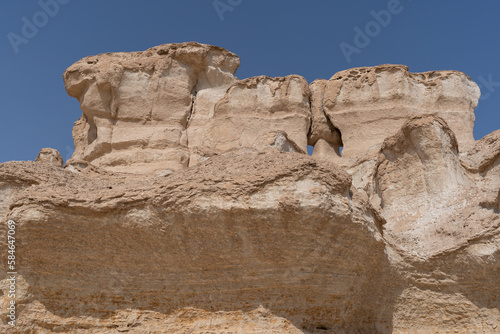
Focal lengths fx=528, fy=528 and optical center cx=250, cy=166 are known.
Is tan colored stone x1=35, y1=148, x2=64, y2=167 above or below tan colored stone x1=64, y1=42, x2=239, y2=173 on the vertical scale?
below

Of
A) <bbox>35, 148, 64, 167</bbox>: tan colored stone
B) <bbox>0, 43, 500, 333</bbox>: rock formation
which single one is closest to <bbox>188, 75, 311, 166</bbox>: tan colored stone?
<bbox>35, 148, 64, 167</bbox>: tan colored stone

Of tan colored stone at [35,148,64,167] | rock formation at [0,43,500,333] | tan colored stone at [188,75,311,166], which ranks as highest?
tan colored stone at [188,75,311,166]

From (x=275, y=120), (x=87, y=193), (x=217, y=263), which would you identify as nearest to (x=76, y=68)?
(x=275, y=120)

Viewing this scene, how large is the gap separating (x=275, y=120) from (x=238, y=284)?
8461 millimetres

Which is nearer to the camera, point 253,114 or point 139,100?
point 253,114

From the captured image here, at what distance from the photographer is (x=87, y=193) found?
20.2 feet

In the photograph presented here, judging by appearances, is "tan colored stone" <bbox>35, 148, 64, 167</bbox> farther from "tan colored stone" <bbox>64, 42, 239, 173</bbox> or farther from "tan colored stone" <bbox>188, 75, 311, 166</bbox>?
"tan colored stone" <bbox>188, 75, 311, 166</bbox>

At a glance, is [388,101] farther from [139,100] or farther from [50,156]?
[50,156]

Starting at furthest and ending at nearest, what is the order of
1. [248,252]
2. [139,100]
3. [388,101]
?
1. [139,100]
2. [388,101]
3. [248,252]

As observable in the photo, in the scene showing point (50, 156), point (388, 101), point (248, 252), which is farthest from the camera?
point (388, 101)

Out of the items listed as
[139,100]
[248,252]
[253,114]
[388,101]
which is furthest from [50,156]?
[388,101]

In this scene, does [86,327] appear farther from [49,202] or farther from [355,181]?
[355,181]

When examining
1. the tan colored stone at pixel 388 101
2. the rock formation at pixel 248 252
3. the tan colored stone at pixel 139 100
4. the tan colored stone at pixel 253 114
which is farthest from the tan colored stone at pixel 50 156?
the tan colored stone at pixel 388 101

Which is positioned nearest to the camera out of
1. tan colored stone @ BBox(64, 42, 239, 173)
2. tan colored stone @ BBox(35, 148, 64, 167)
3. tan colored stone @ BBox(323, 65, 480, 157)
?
tan colored stone @ BBox(35, 148, 64, 167)
